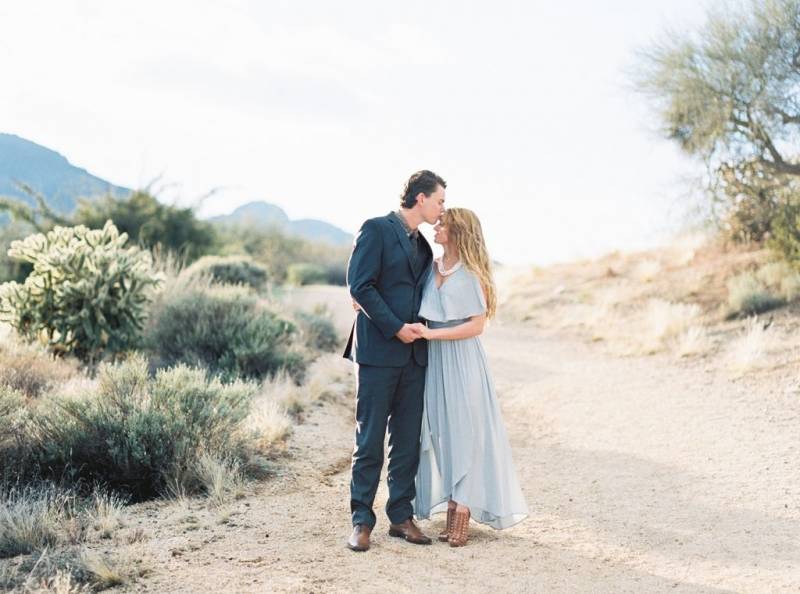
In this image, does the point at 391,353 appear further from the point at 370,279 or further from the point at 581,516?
the point at 581,516

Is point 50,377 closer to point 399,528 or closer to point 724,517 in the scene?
point 399,528

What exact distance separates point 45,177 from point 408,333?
1898 cm

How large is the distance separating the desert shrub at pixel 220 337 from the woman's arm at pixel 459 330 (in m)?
5.73

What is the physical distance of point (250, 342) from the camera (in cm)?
1155

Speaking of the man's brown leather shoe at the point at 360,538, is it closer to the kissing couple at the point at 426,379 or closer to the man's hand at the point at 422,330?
the kissing couple at the point at 426,379

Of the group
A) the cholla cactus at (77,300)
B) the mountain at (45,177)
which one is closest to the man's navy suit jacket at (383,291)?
the cholla cactus at (77,300)

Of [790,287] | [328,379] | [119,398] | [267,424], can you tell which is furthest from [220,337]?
[790,287]

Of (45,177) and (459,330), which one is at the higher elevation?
(45,177)

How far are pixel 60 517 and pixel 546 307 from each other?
637 inches

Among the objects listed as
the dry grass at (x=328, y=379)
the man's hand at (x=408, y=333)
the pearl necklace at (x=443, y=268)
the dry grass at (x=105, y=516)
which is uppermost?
the pearl necklace at (x=443, y=268)

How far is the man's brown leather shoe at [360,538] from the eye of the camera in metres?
5.51

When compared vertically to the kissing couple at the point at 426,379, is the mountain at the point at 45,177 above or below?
above

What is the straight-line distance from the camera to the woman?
582cm

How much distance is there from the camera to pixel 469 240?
230 inches
